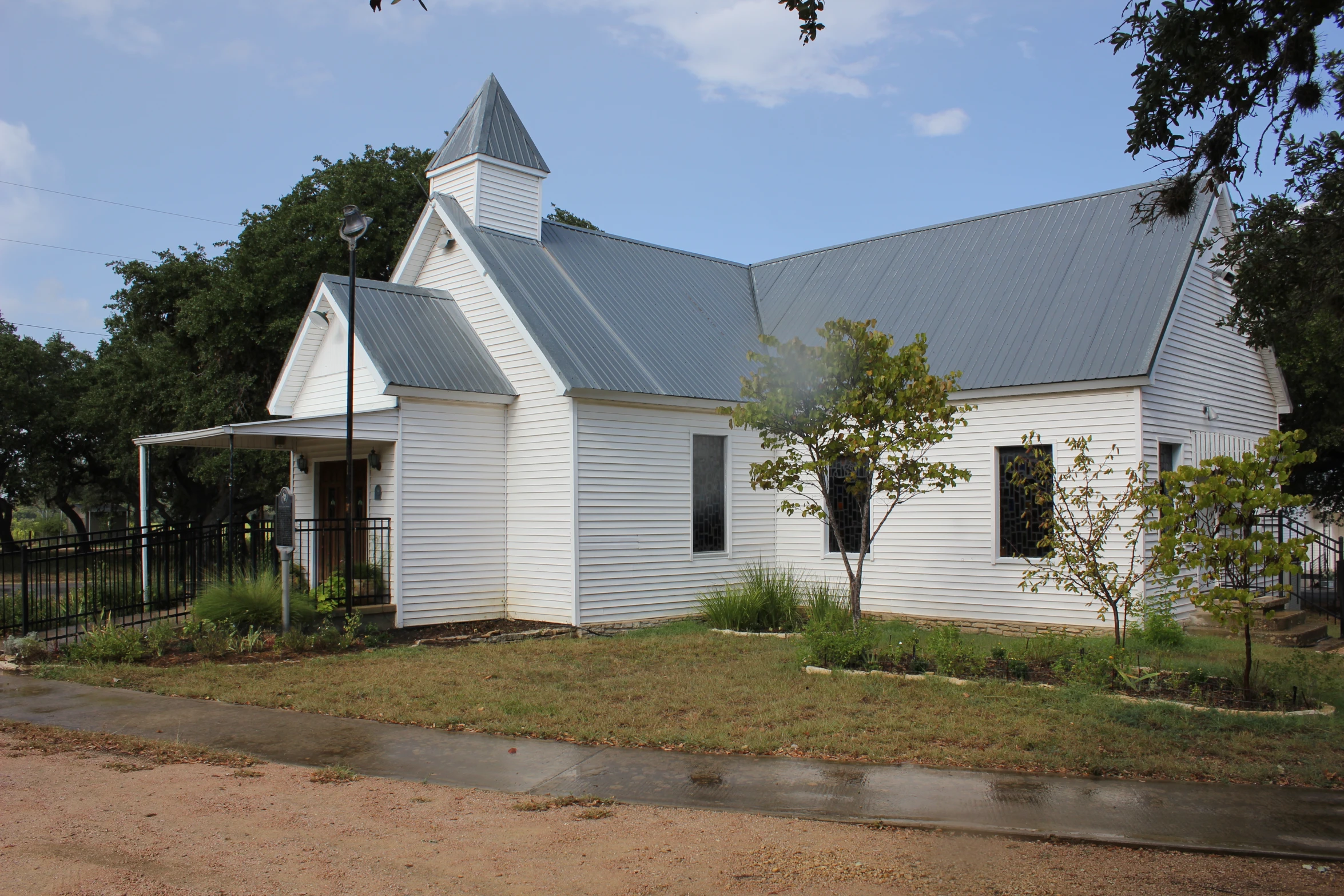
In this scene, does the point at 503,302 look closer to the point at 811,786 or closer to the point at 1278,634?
the point at 811,786

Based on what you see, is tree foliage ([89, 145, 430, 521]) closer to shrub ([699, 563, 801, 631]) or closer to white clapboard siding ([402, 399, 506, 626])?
white clapboard siding ([402, 399, 506, 626])

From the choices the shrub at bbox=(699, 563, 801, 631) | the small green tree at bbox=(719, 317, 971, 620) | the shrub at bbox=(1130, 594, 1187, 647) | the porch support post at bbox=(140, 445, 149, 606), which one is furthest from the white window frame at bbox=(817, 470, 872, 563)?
the porch support post at bbox=(140, 445, 149, 606)

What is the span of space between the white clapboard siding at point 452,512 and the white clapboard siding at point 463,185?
14.2 feet

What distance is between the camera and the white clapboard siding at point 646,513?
15375 millimetres

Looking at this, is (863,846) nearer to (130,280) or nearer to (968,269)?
(968,269)

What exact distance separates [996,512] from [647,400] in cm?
568

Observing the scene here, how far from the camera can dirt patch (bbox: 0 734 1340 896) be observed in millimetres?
5027

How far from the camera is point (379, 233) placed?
2758cm

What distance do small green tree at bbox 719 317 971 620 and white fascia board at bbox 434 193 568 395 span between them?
11.5ft

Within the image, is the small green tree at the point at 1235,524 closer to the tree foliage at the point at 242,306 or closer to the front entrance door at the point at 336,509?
the front entrance door at the point at 336,509

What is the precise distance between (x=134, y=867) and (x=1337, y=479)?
27.4m

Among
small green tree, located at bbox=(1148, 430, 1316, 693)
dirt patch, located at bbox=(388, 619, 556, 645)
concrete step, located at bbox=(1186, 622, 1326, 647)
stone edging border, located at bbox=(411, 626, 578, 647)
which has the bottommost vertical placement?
concrete step, located at bbox=(1186, 622, 1326, 647)

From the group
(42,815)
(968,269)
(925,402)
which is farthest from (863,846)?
(968,269)

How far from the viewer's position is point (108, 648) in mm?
11828
